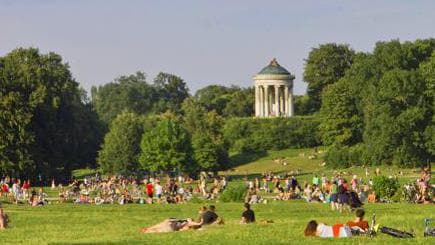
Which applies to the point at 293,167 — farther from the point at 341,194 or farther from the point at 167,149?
the point at 341,194

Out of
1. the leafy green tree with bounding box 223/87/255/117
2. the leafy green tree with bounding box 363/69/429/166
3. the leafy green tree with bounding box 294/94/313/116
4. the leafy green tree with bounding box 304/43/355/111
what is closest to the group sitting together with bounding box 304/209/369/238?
the leafy green tree with bounding box 363/69/429/166

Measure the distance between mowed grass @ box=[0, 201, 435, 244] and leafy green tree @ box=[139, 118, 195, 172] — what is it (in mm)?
45838

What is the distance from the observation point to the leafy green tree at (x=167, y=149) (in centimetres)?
10056

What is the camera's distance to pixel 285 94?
153500 millimetres

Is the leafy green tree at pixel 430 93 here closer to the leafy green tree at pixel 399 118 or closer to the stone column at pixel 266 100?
the leafy green tree at pixel 399 118

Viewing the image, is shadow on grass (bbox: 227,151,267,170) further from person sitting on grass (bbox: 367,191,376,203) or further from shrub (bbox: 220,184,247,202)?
person sitting on grass (bbox: 367,191,376,203)

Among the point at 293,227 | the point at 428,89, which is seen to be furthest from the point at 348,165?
the point at 293,227

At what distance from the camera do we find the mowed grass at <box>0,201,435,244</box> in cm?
2964

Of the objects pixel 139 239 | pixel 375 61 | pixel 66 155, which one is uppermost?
pixel 375 61

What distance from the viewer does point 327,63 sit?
137m

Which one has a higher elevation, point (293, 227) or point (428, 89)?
point (428, 89)

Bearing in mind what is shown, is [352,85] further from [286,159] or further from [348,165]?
[286,159]

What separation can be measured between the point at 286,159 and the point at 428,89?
28.7m

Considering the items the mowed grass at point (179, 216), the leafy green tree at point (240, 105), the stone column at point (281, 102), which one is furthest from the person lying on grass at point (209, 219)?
the leafy green tree at point (240, 105)
